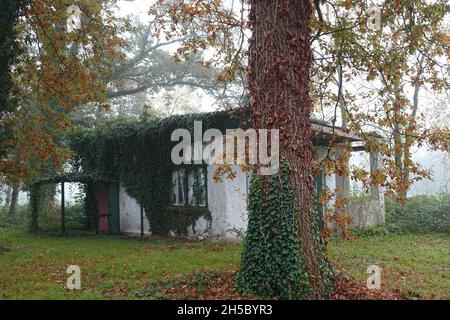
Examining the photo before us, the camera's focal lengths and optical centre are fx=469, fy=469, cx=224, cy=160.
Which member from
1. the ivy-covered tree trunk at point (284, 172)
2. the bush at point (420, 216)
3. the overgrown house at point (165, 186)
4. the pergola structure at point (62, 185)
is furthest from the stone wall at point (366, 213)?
the ivy-covered tree trunk at point (284, 172)

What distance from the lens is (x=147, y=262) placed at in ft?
36.2

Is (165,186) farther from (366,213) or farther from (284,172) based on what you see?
(284,172)

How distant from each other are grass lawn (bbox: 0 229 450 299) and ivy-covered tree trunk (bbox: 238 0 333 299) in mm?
2116

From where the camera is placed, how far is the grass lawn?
8.50 metres

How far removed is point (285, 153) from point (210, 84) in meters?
25.9

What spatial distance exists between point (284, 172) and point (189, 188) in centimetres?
913

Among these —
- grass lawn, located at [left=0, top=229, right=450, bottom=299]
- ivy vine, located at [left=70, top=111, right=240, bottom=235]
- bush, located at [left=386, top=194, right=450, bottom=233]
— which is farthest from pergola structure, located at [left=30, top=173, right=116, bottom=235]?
bush, located at [left=386, top=194, right=450, bottom=233]

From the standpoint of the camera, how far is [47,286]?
340 inches

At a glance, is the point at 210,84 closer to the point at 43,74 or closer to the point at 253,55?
the point at 43,74

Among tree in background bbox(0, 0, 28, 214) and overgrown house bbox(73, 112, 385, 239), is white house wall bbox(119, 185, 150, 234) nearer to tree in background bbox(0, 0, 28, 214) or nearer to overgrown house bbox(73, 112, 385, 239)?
overgrown house bbox(73, 112, 385, 239)

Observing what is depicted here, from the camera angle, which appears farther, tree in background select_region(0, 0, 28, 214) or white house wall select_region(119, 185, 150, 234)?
white house wall select_region(119, 185, 150, 234)

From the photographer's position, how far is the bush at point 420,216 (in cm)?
1797

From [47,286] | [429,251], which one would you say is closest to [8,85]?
[47,286]

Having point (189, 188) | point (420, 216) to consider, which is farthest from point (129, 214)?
point (420, 216)
